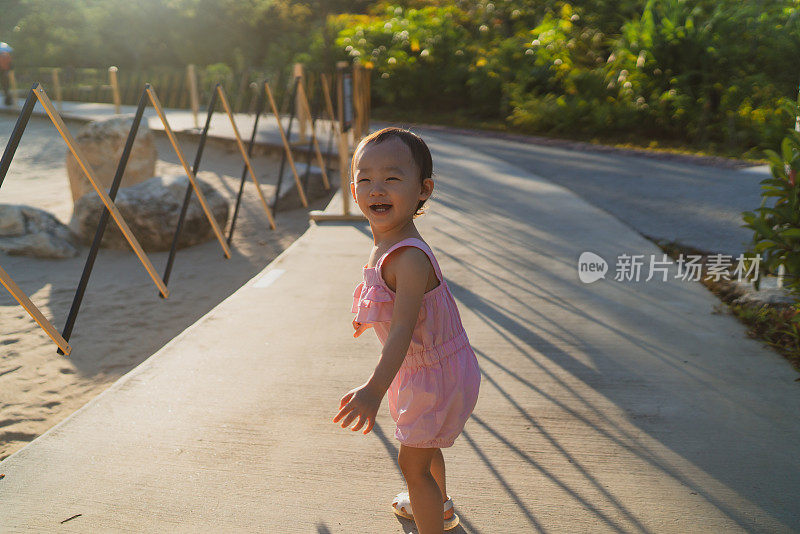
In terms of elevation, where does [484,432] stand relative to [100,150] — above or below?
below

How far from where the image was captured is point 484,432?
9.20ft

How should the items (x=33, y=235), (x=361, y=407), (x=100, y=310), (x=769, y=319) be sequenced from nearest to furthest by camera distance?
(x=361, y=407) → (x=769, y=319) → (x=100, y=310) → (x=33, y=235)

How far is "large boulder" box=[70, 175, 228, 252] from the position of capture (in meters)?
7.51

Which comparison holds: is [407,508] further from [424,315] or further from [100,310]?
[100,310]

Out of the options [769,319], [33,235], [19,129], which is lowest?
[33,235]

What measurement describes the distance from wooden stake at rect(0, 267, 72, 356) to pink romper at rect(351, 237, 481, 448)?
1.95 metres

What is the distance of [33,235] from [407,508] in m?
6.63

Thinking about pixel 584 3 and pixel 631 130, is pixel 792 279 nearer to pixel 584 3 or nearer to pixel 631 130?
pixel 631 130

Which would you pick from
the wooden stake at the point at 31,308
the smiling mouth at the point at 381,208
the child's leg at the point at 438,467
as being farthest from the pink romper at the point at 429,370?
the wooden stake at the point at 31,308

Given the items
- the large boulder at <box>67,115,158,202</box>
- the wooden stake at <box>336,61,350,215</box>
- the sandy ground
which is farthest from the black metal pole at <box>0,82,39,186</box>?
the large boulder at <box>67,115,158,202</box>

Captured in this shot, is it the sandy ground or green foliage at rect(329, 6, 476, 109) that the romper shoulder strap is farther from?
green foliage at rect(329, 6, 476, 109)

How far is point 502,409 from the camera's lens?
2994mm

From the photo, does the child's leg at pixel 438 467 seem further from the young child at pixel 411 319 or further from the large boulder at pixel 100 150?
the large boulder at pixel 100 150

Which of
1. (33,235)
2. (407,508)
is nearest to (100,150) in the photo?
(33,235)
